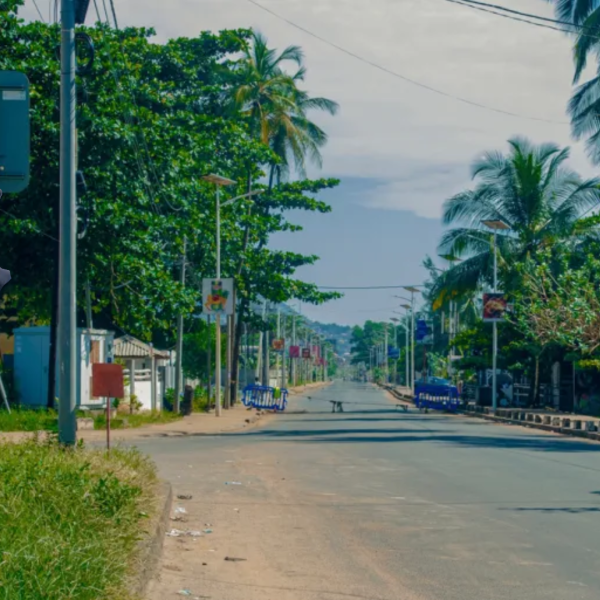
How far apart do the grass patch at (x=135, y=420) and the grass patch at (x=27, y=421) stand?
6.80 ft

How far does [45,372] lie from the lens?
31625 mm

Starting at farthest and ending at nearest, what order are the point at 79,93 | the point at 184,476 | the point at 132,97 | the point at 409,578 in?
the point at 132,97
the point at 79,93
the point at 184,476
the point at 409,578

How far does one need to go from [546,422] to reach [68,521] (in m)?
28.3

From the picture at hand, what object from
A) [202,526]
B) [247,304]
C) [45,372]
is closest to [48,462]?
[202,526]

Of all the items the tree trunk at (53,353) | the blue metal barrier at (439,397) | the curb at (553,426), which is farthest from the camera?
the blue metal barrier at (439,397)

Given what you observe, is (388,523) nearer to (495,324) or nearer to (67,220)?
(67,220)

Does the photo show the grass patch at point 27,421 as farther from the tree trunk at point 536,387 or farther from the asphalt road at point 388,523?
the tree trunk at point 536,387

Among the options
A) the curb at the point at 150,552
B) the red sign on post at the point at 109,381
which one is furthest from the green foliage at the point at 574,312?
the curb at the point at 150,552

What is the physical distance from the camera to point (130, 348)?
40.0m

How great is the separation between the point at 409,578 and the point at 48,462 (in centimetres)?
419

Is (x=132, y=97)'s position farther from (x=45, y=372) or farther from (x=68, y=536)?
(x=68, y=536)

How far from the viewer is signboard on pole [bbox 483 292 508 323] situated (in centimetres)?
4244

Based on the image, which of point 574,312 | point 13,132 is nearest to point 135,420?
point 574,312

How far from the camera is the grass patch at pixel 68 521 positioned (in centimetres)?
630
